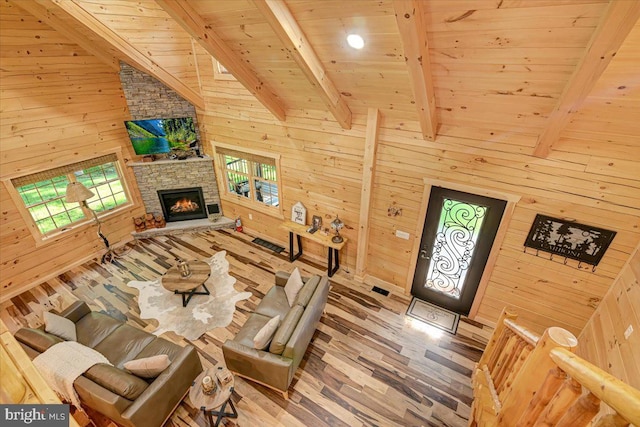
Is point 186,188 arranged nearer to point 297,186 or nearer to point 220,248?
point 220,248

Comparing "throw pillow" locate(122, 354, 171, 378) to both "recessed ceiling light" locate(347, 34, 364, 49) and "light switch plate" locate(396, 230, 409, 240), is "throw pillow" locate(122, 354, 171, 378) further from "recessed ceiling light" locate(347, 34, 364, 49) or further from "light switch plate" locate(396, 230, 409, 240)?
"recessed ceiling light" locate(347, 34, 364, 49)

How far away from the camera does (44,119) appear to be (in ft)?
15.4

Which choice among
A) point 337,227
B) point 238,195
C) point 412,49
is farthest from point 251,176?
point 412,49

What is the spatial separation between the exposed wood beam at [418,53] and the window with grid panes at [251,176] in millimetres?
3053

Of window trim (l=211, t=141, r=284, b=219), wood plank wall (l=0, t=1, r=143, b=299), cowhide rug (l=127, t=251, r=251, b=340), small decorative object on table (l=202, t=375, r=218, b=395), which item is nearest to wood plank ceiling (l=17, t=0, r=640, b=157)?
wood plank wall (l=0, t=1, r=143, b=299)

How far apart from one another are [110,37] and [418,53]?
14.0 feet

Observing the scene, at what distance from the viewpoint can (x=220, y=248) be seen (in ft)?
20.1

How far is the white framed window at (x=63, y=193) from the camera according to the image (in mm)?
4836

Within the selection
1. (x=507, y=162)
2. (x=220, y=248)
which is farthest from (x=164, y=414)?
(x=507, y=162)

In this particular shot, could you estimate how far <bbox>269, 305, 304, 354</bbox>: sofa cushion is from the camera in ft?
10.5

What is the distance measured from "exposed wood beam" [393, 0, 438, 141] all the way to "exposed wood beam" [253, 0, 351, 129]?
3.47ft

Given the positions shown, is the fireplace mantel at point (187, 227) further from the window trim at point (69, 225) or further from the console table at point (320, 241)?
the console table at point (320, 241)

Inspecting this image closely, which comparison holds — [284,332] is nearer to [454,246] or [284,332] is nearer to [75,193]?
[454,246]

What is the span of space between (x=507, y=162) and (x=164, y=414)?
4732mm
